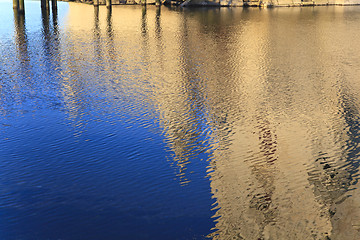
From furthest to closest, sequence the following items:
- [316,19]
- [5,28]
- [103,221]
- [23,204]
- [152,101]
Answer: [316,19] < [5,28] < [152,101] < [23,204] < [103,221]

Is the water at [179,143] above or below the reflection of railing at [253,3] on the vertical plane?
below

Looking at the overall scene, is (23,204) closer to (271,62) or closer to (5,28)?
(271,62)

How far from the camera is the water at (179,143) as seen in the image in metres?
7.52

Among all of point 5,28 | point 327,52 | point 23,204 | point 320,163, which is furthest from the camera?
point 5,28

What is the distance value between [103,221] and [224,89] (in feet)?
27.4

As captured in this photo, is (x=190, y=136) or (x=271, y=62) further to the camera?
(x=271, y=62)

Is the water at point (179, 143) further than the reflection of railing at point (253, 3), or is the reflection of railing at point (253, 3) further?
the reflection of railing at point (253, 3)

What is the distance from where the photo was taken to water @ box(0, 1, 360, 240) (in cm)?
752

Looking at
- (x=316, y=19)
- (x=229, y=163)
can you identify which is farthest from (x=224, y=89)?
(x=316, y=19)

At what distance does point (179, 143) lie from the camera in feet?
34.6

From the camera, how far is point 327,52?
859 inches

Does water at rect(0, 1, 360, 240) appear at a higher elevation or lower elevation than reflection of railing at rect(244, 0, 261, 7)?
lower

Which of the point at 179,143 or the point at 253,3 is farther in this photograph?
the point at 253,3

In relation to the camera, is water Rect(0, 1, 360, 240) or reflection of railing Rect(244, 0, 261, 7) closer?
water Rect(0, 1, 360, 240)
